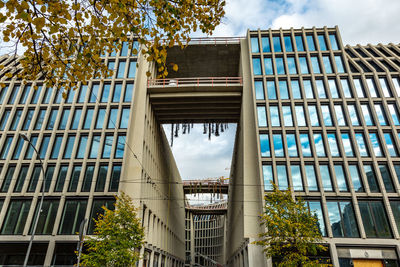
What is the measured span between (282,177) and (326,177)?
4279 mm

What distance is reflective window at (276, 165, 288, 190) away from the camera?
78.7 ft

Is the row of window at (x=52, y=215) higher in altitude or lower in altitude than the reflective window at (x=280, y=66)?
lower

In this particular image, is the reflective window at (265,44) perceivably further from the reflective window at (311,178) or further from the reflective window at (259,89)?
the reflective window at (311,178)

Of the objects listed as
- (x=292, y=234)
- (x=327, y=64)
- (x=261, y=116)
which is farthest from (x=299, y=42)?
(x=292, y=234)

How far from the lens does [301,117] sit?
2686 centimetres

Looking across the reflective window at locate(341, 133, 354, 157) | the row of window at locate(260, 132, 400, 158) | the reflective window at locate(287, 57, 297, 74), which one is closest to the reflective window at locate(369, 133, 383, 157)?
the row of window at locate(260, 132, 400, 158)

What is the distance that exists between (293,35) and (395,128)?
15588 millimetres

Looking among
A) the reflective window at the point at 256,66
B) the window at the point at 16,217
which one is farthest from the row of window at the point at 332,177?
the window at the point at 16,217

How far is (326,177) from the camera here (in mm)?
24141

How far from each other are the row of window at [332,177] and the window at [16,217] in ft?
76.6

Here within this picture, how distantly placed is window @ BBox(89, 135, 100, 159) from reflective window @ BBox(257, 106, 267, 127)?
17566 millimetres

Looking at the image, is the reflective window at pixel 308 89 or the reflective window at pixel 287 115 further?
the reflective window at pixel 308 89

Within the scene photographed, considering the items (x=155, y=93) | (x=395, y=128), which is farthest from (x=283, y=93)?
(x=155, y=93)

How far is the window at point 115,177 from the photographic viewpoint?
78.1 ft
